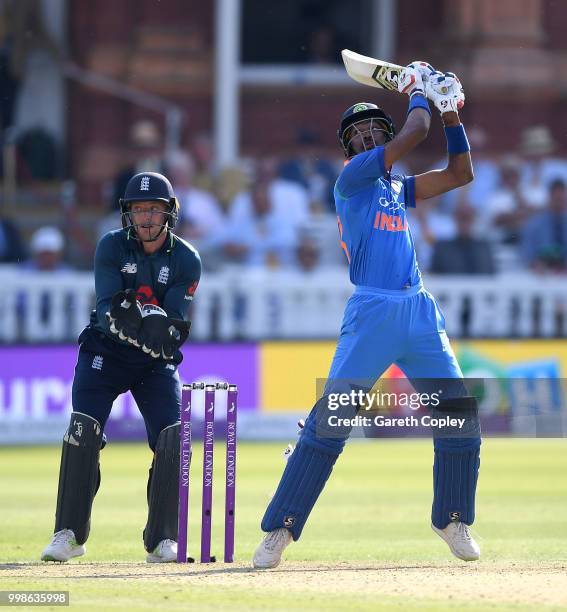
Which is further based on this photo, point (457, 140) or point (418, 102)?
point (457, 140)

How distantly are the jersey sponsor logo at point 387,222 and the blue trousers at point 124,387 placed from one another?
4.51 feet

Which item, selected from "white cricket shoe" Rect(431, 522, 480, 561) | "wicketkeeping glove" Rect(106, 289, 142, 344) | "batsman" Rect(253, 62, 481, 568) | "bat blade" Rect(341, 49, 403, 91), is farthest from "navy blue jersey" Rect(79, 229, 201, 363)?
"white cricket shoe" Rect(431, 522, 480, 561)

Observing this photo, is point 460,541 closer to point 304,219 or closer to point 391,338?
point 391,338

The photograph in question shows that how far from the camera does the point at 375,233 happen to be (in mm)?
7945

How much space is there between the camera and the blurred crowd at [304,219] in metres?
16.7

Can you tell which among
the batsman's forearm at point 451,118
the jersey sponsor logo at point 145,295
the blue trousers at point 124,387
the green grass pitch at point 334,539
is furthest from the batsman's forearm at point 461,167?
the green grass pitch at point 334,539

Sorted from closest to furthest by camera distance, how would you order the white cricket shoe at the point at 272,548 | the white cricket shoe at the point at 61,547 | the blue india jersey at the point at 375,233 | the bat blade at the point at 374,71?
the white cricket shoe at the point at 272,548 → the blue india jersey at the point at 375,233 → the bat blade at the point at 374,71 → the white cricket shoe at the point at 61,547

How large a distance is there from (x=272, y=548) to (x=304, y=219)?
9642 millimetres

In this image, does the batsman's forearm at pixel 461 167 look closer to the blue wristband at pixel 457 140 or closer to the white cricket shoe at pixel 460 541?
the blue wristband at pixel 457 140

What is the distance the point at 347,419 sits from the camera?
25.6ft

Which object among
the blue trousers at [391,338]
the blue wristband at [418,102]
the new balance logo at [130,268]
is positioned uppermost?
the blue wristband at [418,102]

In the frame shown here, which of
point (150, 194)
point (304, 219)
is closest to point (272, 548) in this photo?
point (150, 194)

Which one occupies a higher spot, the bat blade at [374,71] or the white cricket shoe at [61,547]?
the bat blade at [374,71]

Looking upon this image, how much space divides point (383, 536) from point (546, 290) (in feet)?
24.8
